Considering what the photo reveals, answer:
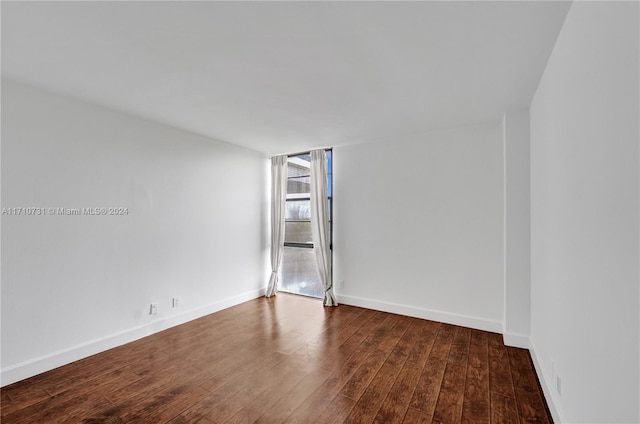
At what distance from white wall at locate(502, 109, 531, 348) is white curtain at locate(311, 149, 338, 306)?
7.61 ft

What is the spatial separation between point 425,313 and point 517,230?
154 cm

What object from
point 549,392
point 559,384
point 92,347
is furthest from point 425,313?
point 92,347

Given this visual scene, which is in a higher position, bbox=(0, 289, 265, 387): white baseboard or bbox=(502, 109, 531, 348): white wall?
bbox=(502, 109, 531, 348): white wall

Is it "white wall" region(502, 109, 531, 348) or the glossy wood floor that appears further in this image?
"white wall" region(502, 109, 531, 348)

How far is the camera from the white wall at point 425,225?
11.0 feet

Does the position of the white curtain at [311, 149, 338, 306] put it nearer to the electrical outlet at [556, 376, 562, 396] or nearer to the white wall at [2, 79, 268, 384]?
the white wall at [2, 79, 268, 384]

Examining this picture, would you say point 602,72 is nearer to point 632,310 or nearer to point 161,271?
point 632,310

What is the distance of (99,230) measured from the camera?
9.32 feet

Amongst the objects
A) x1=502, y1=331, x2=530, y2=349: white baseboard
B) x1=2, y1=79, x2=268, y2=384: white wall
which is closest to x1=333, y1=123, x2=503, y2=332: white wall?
x1=502, y1=331, x2=530, y2=349: white baseboard

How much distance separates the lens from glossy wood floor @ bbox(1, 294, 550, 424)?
6.38ft

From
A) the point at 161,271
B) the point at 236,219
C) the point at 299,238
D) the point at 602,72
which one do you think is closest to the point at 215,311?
the point at 161,271

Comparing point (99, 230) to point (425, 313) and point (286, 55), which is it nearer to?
point (286, 55)

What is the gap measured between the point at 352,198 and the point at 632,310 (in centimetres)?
344

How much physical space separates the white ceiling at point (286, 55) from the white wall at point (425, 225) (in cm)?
66
